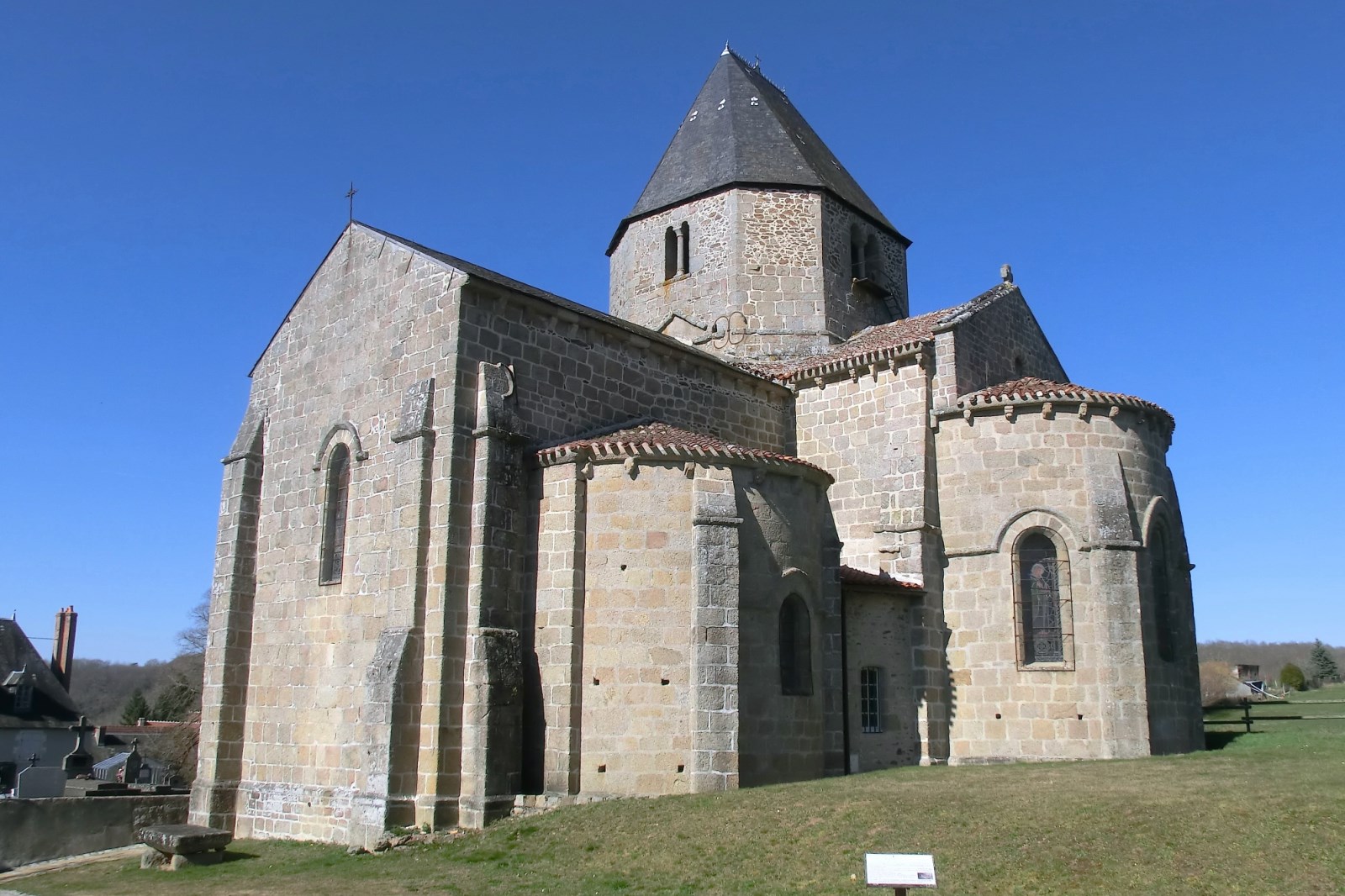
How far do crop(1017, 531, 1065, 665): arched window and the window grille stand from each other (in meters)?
2.68

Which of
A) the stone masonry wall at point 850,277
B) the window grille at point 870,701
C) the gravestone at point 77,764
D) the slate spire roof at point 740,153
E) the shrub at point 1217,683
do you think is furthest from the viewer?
the shrub at point 1217,683

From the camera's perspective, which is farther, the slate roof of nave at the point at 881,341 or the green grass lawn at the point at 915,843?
the slate roof of nave at the point at 881,341

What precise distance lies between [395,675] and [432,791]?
1743 millimetres

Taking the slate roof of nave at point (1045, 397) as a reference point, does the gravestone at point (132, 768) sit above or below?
below

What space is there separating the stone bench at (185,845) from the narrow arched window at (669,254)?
16607mm

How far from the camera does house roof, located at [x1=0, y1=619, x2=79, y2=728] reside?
44094mm

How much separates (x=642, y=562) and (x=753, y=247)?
482 inches

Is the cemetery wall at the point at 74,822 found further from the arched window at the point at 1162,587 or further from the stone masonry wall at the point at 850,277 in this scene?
the arched window at the point at 1162,587

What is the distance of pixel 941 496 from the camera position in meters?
20.6

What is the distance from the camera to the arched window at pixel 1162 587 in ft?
63.8

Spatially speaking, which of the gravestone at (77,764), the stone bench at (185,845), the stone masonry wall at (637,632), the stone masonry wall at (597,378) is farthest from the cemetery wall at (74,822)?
the gravestone at (77,764)

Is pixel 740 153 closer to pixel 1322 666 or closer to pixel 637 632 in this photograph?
pixel 637 632

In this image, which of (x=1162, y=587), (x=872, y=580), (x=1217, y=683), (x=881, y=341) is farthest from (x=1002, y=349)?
(x=1217, y=683)

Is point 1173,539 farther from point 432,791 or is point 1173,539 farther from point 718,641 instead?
point 432,791
